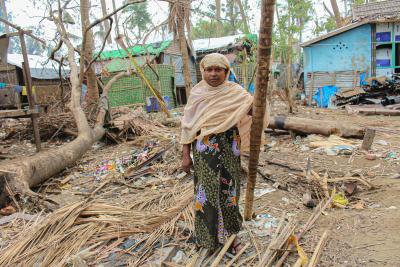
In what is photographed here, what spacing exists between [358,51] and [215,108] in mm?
12032

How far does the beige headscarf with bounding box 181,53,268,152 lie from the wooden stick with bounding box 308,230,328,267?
96 cm

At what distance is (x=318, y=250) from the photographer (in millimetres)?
2410

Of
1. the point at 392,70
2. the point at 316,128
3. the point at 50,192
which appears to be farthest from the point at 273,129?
the point at 392,70

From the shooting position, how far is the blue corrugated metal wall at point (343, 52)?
12.4 meters

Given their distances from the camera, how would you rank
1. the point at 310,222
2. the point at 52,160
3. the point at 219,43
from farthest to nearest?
the point at 219,43, the point at 52,160, the point at 310,222

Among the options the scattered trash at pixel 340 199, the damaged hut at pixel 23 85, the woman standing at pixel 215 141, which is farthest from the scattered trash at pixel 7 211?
the damaged hut at pixel 23 85

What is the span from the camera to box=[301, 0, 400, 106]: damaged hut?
12.1 metres

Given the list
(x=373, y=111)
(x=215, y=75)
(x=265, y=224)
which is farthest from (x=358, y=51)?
(x=215, y=75)

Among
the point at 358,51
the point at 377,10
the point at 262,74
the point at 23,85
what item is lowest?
the point at 262,74

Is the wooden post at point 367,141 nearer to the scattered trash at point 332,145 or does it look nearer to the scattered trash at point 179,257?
the scattered trash at point 332,145

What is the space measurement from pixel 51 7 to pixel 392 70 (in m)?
11.2

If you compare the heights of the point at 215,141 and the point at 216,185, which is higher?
the point at 215,141

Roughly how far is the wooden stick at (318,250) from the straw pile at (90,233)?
0.96m

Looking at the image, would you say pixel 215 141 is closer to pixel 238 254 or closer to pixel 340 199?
pixel 238 254
